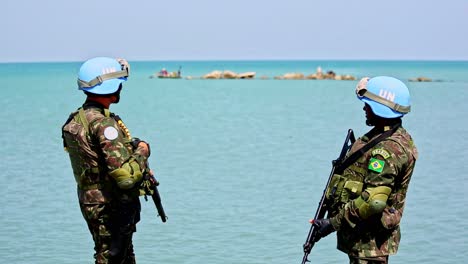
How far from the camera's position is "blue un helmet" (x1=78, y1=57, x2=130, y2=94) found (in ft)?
19.5

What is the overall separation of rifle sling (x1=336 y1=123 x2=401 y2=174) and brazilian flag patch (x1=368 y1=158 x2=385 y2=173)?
0.51 feet

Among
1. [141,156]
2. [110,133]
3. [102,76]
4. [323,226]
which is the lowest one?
[323,226]

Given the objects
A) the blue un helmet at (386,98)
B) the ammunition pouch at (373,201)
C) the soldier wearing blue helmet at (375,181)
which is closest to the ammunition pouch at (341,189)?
the soldier wearing blue helmet at (375,181)

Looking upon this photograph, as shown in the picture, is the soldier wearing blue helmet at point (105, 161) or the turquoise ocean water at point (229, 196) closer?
the soldier wearing blue helmet at point (105, 161)

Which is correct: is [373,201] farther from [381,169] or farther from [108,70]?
[108,70]

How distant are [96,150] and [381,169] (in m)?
2.10

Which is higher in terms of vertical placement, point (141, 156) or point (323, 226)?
point (141, 156)

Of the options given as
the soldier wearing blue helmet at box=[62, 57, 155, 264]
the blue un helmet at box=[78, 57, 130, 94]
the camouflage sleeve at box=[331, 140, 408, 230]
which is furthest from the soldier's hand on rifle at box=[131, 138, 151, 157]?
the camouflage sleeve at box=[331, 140, 408, 230]

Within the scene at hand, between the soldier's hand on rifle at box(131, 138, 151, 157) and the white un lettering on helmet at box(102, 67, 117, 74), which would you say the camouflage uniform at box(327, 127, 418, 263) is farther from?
the white un lettering on helmet at box(102, 67, 117, 74)

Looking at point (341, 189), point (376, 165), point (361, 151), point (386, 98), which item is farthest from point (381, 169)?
point (386, 98)

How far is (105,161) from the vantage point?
5754 mm

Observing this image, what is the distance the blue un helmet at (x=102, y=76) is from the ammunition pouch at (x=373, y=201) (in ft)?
6.71

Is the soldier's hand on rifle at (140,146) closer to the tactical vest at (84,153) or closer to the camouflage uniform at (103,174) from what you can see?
the camouflage uniform at (103,174)

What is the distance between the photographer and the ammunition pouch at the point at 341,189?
18.0 ft
